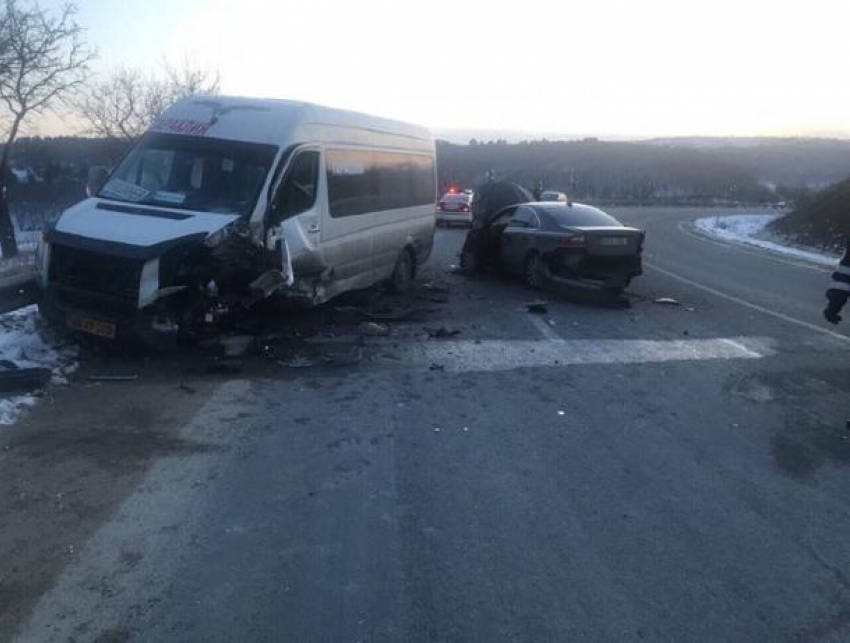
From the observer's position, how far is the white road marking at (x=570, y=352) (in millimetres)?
8320

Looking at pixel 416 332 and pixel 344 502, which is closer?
pixel 344 502

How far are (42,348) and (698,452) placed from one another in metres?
6.05

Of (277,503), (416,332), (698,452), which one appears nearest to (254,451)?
(277,503)

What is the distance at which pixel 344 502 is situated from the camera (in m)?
4.70

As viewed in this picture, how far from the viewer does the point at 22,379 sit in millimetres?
6605

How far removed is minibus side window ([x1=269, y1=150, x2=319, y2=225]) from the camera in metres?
8.41

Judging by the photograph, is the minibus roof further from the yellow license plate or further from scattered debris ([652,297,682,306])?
scattered debris ([652,297,682,306])

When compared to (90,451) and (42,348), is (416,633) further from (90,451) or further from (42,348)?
(42,348)

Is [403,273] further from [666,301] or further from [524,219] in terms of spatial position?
[666,301]

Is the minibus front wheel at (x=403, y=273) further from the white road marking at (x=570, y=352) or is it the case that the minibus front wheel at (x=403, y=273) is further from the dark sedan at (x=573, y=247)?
the white road marking at (x=570, y=352)

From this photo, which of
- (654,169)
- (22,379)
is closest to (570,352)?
(22,379)

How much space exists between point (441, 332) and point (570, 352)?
1657mm

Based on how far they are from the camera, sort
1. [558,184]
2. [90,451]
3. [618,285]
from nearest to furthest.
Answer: [90,451]
[618,285]
[558,184]

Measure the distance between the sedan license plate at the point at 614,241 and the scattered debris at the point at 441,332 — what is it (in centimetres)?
373
